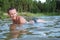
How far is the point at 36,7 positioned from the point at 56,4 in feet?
6.39

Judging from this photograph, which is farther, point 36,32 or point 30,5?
point 30,5

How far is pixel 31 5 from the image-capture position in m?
14.5

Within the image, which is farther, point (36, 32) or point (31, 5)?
point (31, 5)

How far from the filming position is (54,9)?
1528cm

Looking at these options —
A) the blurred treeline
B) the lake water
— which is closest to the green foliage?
the blurred treeline

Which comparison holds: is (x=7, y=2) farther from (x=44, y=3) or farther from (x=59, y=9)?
(x=59, y=9)

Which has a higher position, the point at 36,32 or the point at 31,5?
the point at 36,32

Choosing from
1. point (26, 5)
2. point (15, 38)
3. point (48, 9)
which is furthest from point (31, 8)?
point (15, 38)

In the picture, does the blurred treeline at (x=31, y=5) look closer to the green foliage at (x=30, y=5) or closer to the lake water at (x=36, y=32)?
the green foliage at (x=30, y=5)

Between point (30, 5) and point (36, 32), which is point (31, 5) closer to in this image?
point (30, 5)

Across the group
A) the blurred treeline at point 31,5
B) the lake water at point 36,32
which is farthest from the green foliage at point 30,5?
the lake water at point 36,32

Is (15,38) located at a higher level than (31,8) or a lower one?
higher

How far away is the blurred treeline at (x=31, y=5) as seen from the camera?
45.2 feet

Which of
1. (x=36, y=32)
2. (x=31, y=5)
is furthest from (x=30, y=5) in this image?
(x=36, y=32)
